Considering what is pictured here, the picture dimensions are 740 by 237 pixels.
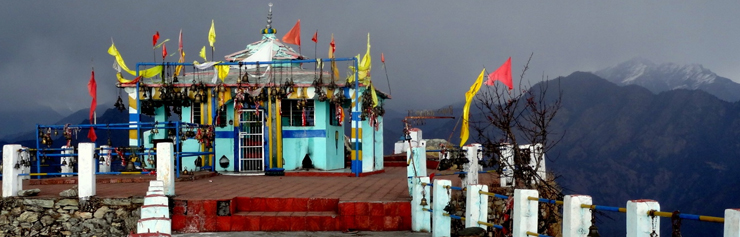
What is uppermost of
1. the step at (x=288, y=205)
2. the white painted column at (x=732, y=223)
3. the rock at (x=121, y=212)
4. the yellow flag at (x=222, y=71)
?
the yellow flag at (x=222, y=71)

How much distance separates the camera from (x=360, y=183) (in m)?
14.0

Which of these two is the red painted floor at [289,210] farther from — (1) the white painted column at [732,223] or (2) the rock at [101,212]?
(1) the white painted column at [732,223]

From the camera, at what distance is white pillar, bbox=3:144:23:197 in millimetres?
10883

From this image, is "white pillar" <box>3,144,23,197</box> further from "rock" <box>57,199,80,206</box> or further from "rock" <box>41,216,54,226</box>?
"rock" <box>57,199,80,206</box>

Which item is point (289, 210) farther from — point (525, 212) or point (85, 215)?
point (525, 212)

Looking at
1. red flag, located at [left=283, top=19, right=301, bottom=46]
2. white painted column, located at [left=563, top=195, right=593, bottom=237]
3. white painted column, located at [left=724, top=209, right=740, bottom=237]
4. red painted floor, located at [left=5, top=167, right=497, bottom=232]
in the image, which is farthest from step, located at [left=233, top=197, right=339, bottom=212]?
red flag, located at [left=283, top=19, right=301, bottom=46]

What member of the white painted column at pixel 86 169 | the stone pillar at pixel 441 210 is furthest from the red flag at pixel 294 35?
the stone pillar at pixel 441 210

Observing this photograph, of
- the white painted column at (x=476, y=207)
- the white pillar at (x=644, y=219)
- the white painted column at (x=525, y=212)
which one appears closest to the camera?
the white pillar at (x=644, y=219)

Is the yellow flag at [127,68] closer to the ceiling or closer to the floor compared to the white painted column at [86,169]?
closer to the ceiling

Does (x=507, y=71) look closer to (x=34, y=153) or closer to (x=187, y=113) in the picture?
(x=34, y=153)

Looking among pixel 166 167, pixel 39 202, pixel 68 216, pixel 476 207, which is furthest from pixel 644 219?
pixel 39 202

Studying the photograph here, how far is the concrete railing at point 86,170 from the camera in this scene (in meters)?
10.5

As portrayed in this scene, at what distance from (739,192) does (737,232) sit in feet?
114

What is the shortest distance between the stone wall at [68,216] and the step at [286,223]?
1.91 meters
